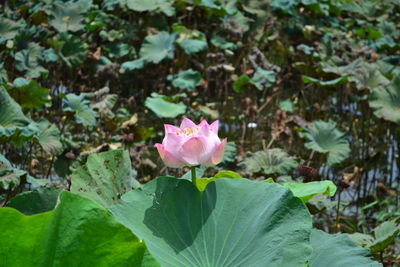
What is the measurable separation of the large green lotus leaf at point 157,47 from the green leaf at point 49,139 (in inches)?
50.3

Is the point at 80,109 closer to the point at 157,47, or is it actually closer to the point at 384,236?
the point at 157,47

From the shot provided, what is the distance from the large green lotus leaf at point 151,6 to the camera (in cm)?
380

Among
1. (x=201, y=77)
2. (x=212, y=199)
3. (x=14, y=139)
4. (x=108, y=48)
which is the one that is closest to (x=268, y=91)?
(x=201, y=77)

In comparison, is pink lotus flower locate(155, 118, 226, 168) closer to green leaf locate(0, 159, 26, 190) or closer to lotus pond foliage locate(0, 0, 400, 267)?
lotus pond foliage locate(0, 0, 400, 267)

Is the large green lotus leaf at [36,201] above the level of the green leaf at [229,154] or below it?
above

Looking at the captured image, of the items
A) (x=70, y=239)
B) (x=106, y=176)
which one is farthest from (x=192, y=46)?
(x=70, y=239)

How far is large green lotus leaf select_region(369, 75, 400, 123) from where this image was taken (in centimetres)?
276

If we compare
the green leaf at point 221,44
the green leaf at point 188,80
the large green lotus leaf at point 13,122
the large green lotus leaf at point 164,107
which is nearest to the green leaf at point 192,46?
the green leaf at point 188,80

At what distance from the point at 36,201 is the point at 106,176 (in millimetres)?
173

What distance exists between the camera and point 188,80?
3.21 meters

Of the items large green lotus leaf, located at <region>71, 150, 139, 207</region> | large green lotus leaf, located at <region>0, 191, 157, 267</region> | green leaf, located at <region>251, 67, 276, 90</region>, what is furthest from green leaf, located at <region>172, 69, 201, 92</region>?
large green lotus leaf, located at <region>0, 191, 157, 267</region>

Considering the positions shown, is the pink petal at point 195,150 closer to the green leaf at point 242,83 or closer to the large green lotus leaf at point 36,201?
the large green lotus leaf at point 36,201

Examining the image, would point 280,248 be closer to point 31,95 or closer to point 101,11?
point 31,95

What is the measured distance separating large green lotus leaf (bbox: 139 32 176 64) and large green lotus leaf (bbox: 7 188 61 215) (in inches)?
101
